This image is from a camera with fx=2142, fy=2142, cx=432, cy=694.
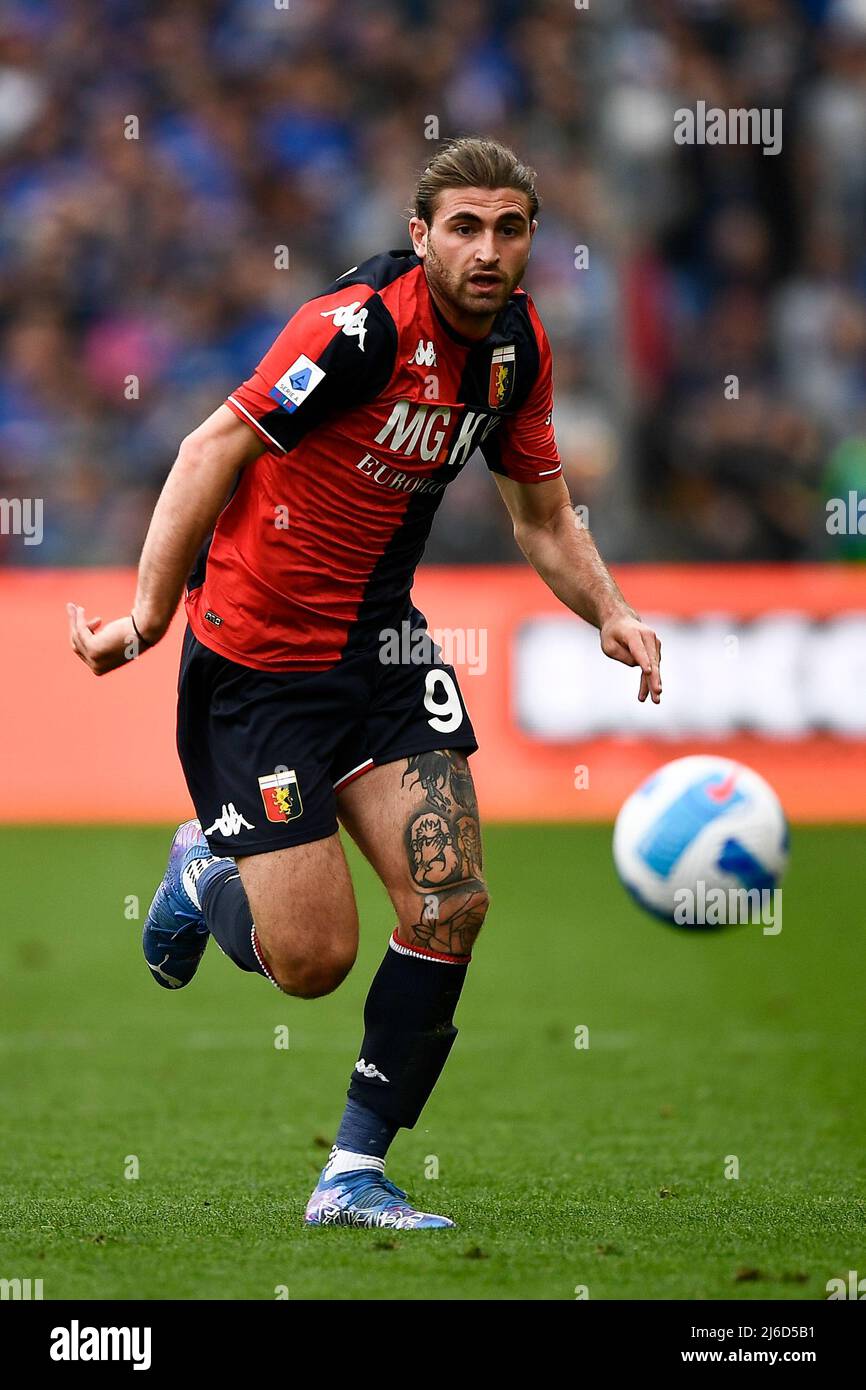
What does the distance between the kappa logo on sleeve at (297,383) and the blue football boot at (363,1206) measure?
1.84 meters

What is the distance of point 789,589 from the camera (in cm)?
1283

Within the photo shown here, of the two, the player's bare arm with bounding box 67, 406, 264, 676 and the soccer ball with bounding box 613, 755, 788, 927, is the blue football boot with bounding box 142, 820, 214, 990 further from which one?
the soccer ball with bounding box 613, 755, 788, 927

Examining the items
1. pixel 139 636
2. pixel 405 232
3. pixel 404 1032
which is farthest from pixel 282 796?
pixel 405 232

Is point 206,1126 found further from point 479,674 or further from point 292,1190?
point 479,674

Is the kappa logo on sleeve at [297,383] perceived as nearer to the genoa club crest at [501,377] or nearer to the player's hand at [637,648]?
the genoa club crest at [501,377]

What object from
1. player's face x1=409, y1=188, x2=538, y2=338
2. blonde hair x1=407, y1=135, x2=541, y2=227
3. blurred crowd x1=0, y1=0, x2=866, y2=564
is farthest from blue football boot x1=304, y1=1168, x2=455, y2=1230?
blurred crowd x1=0, y1=0, x2=866, y2=564

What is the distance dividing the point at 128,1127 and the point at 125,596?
7096mm

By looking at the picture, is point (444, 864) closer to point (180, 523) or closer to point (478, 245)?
point (180, 523)

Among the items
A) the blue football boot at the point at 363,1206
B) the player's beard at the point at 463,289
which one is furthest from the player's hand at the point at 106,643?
the blue football boot at the point at 363,1206

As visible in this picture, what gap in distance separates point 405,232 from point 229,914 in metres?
11.2

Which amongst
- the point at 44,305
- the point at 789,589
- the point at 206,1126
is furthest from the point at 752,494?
the point at 206,1126

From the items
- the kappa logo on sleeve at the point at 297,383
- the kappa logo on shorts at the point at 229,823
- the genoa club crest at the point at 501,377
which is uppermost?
the genoa club crest at the point at 501,377

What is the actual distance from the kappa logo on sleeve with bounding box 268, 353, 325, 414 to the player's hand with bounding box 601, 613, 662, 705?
96 cm

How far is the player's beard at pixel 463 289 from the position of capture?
497 cm
